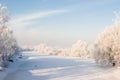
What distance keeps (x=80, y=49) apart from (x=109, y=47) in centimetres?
4856

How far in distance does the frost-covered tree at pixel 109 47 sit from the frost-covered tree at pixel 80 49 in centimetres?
4415

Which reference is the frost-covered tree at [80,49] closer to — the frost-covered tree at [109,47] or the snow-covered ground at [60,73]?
the frost-covered tree at [109,47]

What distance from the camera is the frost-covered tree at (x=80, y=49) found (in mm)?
95581

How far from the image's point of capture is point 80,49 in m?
96.8

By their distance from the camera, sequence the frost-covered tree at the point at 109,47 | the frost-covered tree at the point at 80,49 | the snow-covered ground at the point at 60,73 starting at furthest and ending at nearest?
the frost-covered tree at the point at 80,49 → the frost-covered tree at the point at 109,47 → the snow-covered ground at the point at 60,73

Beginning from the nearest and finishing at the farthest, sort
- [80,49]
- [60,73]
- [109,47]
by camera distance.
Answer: [60,73], [109,47], [80,49]

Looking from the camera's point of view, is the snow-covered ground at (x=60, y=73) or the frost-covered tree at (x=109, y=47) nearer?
the snow-covered ground at (x=60, y=73)

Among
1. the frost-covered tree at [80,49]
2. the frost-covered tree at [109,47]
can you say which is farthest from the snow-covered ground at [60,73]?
the frost-covered tree at [80,49]

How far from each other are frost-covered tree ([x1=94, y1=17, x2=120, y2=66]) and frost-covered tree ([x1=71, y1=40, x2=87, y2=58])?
44.2 m

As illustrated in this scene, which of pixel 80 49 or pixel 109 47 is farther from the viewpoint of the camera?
pixel 80 49

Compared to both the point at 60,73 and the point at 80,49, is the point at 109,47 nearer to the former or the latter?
the point at 60,73

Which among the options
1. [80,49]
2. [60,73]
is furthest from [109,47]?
[80,49]

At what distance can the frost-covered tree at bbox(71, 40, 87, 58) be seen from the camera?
9558 centimetres

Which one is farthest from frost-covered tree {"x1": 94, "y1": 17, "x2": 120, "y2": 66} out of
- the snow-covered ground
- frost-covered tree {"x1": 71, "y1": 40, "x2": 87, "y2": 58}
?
frost-covered tree {"x1": 71, "y1": 40, "x2": 87, "y2": 58}
